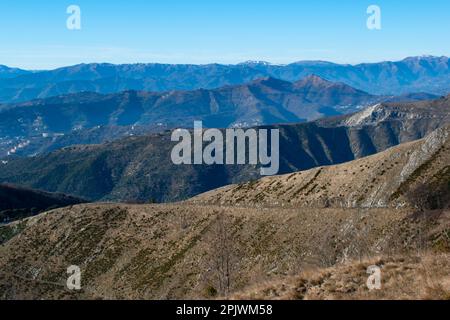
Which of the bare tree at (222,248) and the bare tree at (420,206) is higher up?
the bare tree at (420,206)

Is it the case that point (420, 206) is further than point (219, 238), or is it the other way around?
point (420, 206)

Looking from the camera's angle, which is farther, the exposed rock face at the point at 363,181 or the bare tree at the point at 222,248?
the exposed rock face at the point at 363,181

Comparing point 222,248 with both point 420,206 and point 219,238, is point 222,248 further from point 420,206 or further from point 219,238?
point 420,206

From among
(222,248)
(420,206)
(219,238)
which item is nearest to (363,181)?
(420,206)

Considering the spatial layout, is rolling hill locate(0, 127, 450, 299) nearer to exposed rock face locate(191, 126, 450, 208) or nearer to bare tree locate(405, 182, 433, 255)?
bare tree locate(405, 182, 433, 255)

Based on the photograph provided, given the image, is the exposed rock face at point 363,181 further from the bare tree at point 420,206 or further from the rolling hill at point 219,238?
the bare tree at point 420,206

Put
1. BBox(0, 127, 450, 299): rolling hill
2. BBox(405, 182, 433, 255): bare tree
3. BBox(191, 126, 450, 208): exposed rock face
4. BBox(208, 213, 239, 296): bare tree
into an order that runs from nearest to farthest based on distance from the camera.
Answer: BBox(405, 182, 433, 255): bare tree → BBox(208, 213, 239, 296): bare tree → BBox(0, 127, 450, 299): rolling hill → BBox(191, 126, 450, 208): exposed rock face

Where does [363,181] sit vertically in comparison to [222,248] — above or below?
above

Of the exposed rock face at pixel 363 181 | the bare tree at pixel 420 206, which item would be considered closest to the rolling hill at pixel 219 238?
the bare tree at pixel 420 206

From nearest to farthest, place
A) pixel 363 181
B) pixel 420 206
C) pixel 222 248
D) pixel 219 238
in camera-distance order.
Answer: pixel 222 248 → pixel 219 238 → pixel 420 206 → pixel 363 181

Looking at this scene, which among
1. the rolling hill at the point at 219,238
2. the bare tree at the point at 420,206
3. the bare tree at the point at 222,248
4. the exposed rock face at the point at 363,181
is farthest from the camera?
the exposed rock face at the point at 363,181

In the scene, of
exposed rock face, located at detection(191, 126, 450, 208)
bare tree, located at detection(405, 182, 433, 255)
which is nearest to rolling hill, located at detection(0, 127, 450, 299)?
bare tree, located at detection(405, 182, 433, 255)

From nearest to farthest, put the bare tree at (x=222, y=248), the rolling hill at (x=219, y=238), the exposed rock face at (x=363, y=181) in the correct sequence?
1. the bare tree at (x=222, y=248)
2. the rolling hill at (x=219, y=238)
3. the exposed rock face at (x=363, y=181)
